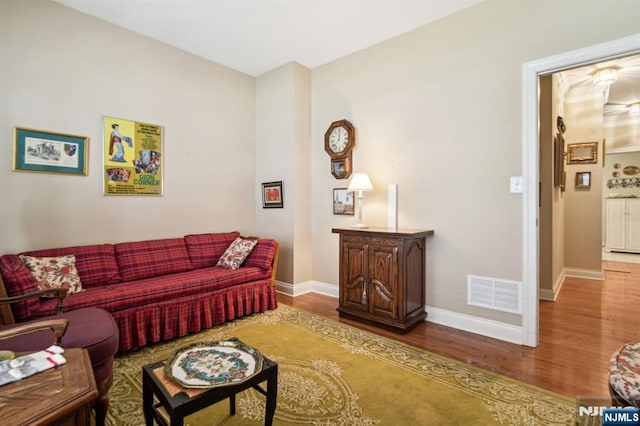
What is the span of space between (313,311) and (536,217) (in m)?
2.35

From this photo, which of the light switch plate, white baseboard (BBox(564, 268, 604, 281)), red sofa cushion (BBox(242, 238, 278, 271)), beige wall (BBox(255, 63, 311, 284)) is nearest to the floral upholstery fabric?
the light switch plate

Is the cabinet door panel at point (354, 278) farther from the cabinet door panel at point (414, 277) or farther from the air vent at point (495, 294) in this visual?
the air vent at point (495, 294)

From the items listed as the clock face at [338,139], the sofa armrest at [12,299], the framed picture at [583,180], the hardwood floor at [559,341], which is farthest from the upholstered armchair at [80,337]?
the framed picture at [583,180]

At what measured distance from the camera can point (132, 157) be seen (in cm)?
351

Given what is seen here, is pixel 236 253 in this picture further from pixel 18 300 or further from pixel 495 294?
pixel 495 294

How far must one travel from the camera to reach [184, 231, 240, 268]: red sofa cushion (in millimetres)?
3672

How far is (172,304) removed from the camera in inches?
111

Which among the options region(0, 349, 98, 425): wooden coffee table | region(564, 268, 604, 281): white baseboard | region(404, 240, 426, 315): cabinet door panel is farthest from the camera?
region(564, 268, 604, 281): white baseboard

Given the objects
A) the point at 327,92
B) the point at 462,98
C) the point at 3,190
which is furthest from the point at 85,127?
the point at 462,98

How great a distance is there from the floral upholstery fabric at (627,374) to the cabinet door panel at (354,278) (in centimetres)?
195

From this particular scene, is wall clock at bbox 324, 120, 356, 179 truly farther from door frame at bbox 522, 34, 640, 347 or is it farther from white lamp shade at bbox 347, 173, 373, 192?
door frame at bbox 522, 34, 640, 347

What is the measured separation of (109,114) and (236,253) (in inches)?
77.8

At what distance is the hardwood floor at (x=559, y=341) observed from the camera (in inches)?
85.5

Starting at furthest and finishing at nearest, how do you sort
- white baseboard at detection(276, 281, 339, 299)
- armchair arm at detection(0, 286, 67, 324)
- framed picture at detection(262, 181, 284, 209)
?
framed picture at detection(262, 181, 284, 209)
white baseboard at detection(276, 281, 339, 299)
armchair arm at detection(0, 286, 67, 324)
